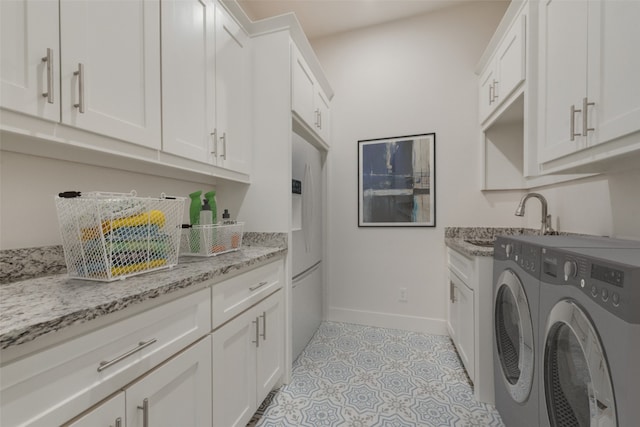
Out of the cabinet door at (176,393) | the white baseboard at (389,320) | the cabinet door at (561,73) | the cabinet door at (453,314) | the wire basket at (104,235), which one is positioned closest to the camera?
the cabinet door at (176,393)

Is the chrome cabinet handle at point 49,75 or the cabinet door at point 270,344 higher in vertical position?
the chrome cabinet handle at point 49,75

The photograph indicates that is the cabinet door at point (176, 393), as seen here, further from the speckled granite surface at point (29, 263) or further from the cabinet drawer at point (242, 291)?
the speckled granite surface at point (29, 263)

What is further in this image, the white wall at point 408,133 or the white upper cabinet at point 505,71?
the white wall at point 408,133

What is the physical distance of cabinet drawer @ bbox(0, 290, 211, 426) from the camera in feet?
1.70

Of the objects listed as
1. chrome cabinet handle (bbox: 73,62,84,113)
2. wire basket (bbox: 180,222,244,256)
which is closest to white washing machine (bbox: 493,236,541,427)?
wire basket (bbox: 180,222,244,256)

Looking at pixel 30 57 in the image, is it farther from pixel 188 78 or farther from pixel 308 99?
pixel 308 99

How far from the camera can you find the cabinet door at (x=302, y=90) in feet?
5.95

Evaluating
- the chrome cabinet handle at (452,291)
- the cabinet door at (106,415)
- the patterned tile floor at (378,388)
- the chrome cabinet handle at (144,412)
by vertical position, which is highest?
the cabinet door at (106,415)

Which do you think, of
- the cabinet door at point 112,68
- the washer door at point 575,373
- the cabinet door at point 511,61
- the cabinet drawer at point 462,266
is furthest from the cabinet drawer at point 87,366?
the cabinet door at point 511,61

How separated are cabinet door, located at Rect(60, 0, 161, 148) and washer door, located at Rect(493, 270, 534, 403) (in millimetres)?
1655

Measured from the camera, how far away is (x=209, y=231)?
1358mm

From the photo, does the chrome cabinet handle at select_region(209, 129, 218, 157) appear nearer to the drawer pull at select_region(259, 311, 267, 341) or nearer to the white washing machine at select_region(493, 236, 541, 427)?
the drawer pull at select_region(259, 311, 267, 341)

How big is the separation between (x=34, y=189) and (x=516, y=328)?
2042 millimetres

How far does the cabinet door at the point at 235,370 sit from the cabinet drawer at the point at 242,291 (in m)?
0.05
